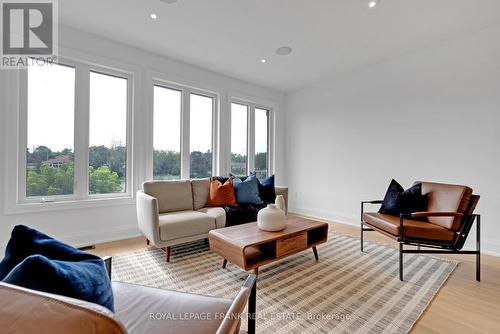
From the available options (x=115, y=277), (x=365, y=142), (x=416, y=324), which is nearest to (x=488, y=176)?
(x=365, y=142)

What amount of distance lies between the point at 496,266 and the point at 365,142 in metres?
2.26

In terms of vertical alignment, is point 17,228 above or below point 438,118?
below

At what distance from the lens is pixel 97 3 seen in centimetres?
251

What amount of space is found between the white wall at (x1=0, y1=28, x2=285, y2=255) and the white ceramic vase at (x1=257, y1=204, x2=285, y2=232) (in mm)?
2106

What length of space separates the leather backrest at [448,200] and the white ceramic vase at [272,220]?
1.62 metres

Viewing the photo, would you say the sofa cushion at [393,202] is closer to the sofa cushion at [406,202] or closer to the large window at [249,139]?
the sofa cushion at [406,202]

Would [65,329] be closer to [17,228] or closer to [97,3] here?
[17,228]

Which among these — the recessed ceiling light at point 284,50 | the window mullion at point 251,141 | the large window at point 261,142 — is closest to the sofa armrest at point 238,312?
the recessed ceiling light at point 284,50

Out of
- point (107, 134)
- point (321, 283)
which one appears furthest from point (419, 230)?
point (107, 134)

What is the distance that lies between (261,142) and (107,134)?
299cm

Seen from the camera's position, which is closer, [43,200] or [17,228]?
[17,228]

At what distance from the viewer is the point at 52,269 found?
2.01ft

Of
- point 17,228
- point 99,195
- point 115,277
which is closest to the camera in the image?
point 17,228

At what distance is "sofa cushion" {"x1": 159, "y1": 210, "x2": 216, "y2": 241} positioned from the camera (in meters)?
2.57
